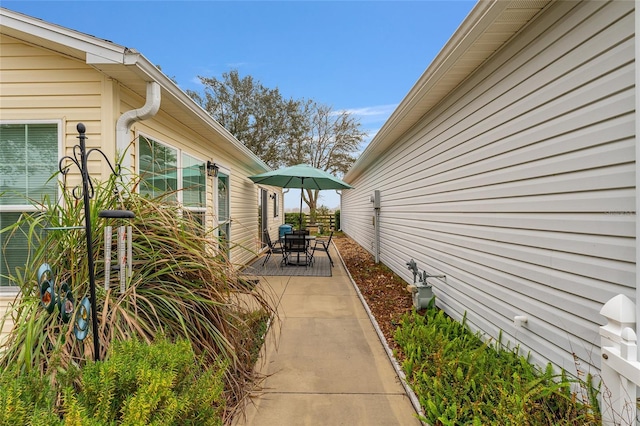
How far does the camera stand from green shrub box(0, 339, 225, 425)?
1162 mm

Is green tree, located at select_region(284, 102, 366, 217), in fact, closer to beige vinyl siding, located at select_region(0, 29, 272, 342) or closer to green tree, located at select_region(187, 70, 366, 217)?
green tree, located at select_region(187, 70, 366, 217)

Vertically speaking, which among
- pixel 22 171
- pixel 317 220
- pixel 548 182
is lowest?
pixel 317 220

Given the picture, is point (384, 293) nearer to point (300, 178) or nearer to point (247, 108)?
point (300, 178)

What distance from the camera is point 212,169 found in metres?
6.08

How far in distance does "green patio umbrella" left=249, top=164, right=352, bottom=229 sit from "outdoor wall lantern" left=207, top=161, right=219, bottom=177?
1405 millimetres

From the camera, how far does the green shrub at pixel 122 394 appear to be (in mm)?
1162

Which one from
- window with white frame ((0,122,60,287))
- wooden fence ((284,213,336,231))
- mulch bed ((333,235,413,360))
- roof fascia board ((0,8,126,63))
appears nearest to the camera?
roof fascia board ((0,8,126,63))

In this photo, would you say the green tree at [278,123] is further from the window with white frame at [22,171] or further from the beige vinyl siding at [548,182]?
the beige vinyl siding at [548,182]

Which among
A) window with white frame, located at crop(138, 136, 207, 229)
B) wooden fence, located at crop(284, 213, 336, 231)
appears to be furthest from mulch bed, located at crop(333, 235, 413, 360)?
wooden fence, located at crop(284, 213, 336, 231)

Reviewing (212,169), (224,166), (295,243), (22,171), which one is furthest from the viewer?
(295,243)

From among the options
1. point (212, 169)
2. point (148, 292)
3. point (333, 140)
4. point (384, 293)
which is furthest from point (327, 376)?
point (333, 140)

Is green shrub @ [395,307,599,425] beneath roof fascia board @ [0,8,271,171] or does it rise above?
beneath

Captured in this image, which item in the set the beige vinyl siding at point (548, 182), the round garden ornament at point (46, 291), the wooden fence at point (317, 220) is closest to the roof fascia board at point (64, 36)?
the round garden ornament at point (46, 291)

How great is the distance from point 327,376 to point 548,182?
2.34 metres
